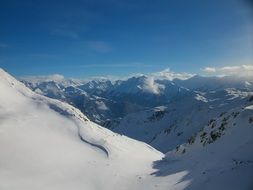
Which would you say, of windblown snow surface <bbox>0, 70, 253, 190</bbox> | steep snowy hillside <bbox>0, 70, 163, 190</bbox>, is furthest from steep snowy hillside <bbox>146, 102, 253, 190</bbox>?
steep snowy hillside <bbox>0, 70, 163, 190</bbox>

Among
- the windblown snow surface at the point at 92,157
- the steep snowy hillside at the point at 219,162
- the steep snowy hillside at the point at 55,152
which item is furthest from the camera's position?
the steep snowy hillside at the point at 55,152

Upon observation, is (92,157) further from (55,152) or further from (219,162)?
(219,162)

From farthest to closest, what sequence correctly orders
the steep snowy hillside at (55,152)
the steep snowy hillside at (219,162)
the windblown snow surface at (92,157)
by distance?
the steep snowy hillside at (55,152), the windblown snow surface at (92,157), the steep snowy hillside at (219,162)

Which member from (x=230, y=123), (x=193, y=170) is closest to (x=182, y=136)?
(x=230, y=123)

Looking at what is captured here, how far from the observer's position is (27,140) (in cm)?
2955

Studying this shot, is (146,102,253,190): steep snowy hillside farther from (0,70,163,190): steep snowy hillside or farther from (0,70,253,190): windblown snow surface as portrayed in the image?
(0,70,163,190): steep snowy hillside

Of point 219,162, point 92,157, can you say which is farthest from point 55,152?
point 219,162

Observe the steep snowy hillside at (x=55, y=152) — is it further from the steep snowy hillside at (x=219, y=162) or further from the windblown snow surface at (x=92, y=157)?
the steep snowy hillside at (x=219, y=162)

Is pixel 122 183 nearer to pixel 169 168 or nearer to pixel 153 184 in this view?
pixel 153 184

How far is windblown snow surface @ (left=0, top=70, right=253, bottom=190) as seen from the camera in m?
21.7

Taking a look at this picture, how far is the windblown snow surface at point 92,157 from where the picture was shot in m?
21.7

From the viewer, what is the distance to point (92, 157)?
101ft

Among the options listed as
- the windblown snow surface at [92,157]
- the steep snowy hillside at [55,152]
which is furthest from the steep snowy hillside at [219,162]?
the steep snowy hillside at [55,152]

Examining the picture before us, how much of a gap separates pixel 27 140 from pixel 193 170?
16192mm
